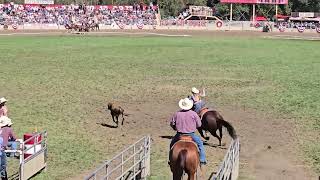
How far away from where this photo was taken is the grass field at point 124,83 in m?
17.5

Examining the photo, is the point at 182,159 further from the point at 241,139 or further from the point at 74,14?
the point at 74,14

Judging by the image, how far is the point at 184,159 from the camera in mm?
10977

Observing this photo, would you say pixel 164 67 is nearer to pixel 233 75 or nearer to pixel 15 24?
pixel 233 75

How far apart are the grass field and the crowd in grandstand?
3535cm

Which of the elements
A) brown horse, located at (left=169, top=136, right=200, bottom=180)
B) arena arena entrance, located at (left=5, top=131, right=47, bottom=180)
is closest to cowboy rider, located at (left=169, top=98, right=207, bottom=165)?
brown horse, located at (left=169, top=136, right=200, bottom=180)

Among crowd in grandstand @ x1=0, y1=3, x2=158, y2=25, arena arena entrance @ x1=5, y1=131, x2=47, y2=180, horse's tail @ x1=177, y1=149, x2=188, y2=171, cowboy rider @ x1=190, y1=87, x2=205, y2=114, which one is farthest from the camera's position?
crowd in grandstand @ x1=0, y1=3, x2=158, y2=25

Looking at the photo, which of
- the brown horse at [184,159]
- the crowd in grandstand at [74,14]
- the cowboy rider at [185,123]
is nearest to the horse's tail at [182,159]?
the brown horse at [184,159]

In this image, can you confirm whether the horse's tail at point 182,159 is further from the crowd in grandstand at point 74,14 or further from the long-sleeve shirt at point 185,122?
the crowd in grandstand at point 74,14

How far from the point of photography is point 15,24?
79.0 m

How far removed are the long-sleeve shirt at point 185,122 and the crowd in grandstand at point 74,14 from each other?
7130 centimetres

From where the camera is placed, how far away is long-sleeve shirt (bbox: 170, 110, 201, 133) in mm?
11742

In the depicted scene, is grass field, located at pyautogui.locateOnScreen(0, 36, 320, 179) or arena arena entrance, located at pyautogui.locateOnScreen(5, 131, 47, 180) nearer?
arena arena entrance, located at pyautogui.locateOnScreen(5, 131, 47, 180)

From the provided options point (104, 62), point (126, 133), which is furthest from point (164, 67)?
point (126, 133)

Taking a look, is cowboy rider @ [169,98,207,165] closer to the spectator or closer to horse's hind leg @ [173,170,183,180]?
horse's hind leg @ [173,170,183,180]
